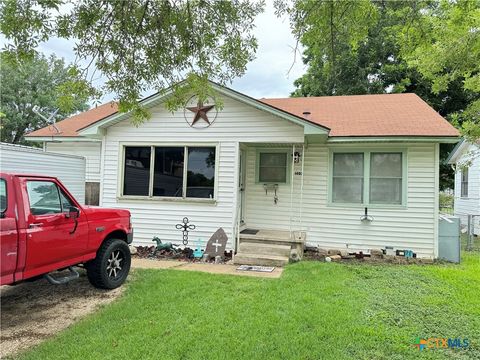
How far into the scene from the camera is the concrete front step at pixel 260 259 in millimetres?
7266

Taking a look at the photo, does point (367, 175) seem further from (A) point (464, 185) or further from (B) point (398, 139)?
(A) point (464, 185)

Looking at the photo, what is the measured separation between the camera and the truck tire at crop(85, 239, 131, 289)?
5.14 meters

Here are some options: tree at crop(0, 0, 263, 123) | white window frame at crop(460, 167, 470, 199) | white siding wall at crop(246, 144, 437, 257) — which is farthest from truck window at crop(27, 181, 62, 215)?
white window frame at crop(460, 167, 470, 199)

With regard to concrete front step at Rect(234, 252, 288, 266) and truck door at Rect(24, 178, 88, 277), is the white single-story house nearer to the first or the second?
concrete front step at Rect(234, 252, 288, 266)

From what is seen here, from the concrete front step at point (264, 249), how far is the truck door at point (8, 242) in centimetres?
498

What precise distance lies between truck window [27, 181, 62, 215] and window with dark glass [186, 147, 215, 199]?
13.8 feet

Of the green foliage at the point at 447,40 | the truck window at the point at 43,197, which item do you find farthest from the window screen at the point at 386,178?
the truck window at the point at 43,197

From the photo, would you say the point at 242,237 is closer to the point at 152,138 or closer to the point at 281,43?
the point at 152,138

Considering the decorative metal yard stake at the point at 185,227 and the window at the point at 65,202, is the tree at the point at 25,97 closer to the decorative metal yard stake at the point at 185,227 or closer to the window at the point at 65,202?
the decorative metal yard stake at the point at 185,227

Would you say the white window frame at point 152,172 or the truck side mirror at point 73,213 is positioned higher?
the white window frame at point 152,172

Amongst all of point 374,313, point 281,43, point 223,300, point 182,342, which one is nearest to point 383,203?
point 374,313

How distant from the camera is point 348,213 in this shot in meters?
8.45

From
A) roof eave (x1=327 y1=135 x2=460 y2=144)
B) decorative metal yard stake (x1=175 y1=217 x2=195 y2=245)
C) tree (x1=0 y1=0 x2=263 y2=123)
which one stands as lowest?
decorative metal yard stake (x1=175 y1=217 x2=195 y2=245)

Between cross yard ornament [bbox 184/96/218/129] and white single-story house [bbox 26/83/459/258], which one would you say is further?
cross yard ornament [bbox 184/96/218/129]
